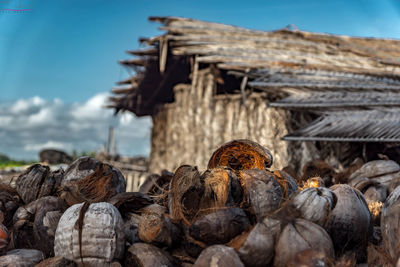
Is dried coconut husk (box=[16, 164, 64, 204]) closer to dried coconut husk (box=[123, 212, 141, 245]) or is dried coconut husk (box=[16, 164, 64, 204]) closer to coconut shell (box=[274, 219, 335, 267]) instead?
dried coconut husk (box=[123, 212, 141, 245])

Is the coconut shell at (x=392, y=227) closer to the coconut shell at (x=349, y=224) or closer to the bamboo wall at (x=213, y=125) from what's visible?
the coconut shell at (x=349, y=224)

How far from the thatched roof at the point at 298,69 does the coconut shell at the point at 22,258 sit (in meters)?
5.91

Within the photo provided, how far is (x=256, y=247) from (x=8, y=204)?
226 cm

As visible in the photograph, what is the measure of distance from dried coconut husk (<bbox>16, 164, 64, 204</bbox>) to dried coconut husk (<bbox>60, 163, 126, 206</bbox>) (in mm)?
249

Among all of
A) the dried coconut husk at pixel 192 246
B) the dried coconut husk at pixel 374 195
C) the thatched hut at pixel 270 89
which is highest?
the thatched hut at pixel 270 89

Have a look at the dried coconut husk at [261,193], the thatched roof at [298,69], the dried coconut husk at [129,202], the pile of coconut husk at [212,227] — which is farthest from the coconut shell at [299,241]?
the thatched roof at [298,69]

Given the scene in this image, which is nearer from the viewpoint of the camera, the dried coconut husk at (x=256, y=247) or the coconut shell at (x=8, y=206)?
the dried coconut husk at (x=256, y=247)

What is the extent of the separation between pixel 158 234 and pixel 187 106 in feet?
31.3

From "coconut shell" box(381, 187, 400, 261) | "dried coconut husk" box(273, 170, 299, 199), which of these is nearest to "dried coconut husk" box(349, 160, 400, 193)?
"coconut shell" box(381, 187, 400, 261)

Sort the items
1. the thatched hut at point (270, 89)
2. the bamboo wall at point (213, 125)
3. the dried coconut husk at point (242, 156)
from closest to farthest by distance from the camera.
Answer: the dried coconut husk at point (242, 156) < the thatched hut at point (270, 89) < the bamboo wall at point (213, 125)

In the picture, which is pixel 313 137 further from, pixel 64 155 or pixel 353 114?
pixel 64 155

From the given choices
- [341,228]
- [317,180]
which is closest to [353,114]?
[317,180]

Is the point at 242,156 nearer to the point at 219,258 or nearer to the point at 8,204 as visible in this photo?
the point at 219,258

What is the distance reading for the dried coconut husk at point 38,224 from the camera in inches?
132
